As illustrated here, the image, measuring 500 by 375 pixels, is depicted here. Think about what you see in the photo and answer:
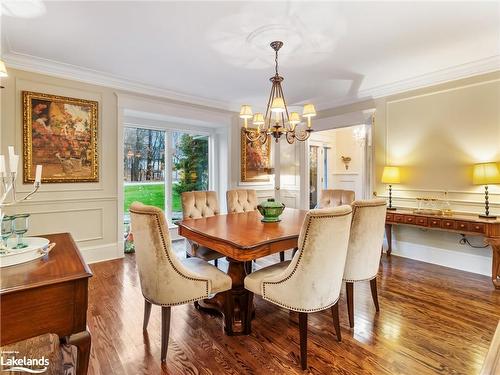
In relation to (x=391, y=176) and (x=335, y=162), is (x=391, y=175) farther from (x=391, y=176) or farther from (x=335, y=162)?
(x=335, y=162)

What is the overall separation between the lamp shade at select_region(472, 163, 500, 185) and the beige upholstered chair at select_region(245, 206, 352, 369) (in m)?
2.31

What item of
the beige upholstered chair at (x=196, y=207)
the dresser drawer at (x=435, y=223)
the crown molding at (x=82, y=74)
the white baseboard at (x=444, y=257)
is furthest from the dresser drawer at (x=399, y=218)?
the crown molding at (x=82, y=74)

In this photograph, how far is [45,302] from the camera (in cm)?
102

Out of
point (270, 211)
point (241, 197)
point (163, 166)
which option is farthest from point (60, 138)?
point (270, 211)

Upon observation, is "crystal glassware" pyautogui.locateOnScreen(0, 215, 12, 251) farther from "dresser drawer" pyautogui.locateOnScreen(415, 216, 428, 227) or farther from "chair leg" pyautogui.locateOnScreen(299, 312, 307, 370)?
"dresser drawer" pyautogui.locateOnScreen(415, 216, 428, 227)

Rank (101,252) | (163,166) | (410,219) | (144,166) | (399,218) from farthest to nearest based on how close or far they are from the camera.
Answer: (163,166), (144,166), (101,252), (399,218), (410,219)

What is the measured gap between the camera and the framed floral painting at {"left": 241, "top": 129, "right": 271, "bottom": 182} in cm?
518

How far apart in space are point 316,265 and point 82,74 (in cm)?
363

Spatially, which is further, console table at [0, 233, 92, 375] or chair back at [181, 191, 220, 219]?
chair back at [181, 191, 220, 219]

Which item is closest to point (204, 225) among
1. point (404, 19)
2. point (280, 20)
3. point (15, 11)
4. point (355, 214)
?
point (355, 214)

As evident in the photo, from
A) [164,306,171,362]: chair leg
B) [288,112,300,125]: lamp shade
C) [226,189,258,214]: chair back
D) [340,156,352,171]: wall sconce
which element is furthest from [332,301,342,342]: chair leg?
[340,156,352,171]: wall sconce

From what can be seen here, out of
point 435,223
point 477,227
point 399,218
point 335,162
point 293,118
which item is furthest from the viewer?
point 335,162

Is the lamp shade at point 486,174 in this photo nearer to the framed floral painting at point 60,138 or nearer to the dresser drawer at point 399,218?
the dresser drawer at point 399,218

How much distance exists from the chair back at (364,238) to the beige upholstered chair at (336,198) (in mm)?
1167
